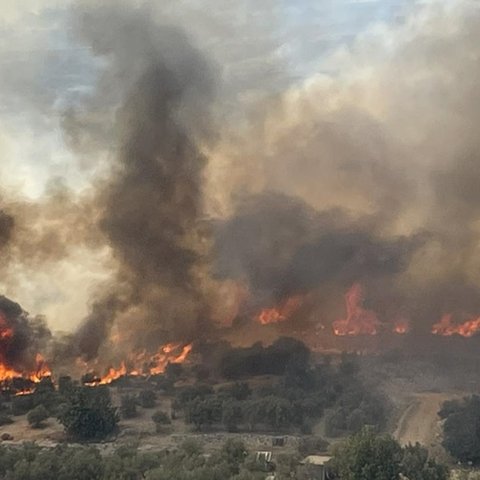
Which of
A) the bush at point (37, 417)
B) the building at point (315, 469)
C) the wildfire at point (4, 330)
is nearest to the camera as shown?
the building at point (315, 469)

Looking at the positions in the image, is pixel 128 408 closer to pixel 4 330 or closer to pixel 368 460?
pixel 4 330

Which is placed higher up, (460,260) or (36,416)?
(460,260)

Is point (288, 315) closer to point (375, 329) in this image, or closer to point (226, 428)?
point (375, 329)

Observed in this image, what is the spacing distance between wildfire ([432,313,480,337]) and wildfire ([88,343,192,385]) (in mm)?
14336

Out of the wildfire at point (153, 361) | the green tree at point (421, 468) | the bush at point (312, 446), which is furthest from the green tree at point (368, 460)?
the wildfire at point (153, 361)

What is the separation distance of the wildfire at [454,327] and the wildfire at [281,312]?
8.06 metres

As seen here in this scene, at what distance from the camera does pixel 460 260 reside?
44.7 m

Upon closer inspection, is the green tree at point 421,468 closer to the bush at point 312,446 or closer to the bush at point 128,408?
the bush at point 312,446

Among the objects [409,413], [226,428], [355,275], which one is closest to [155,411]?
[226,428]

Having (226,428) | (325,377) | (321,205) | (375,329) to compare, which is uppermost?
(321,205)

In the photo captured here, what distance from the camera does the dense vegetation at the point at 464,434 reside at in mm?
27953

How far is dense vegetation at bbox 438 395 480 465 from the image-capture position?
91.7ft

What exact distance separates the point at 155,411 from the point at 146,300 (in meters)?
9.29

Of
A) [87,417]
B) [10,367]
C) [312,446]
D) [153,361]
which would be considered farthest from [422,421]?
[10,367]
